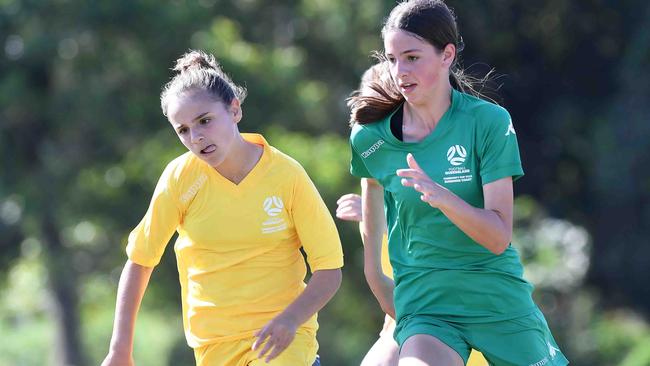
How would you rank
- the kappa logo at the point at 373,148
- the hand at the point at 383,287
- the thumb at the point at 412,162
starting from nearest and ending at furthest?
the thumb at the point at 412,162 → the kappa logo at the point at 373,148 → the hand at the point at 383,287

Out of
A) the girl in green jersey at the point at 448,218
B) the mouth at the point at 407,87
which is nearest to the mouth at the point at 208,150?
the girl in green jersey at the point at 448,218

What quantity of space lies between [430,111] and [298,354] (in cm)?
93

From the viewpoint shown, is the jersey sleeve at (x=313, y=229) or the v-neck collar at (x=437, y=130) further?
the jersey sleeve at (x=313, y=229)

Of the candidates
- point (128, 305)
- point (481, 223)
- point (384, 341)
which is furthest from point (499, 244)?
point (128, 305)

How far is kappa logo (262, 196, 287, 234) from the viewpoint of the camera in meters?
4.21

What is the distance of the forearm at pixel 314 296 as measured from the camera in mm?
4047

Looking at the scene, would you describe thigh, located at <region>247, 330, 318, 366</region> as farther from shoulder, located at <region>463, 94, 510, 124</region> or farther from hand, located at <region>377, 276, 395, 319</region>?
shoulder, located at <region>463, 94, 510, 124</region>

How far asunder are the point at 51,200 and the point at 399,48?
12816mm

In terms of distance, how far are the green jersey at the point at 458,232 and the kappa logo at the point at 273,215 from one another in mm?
451

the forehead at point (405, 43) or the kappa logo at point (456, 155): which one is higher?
the forehead at point (405, 43)

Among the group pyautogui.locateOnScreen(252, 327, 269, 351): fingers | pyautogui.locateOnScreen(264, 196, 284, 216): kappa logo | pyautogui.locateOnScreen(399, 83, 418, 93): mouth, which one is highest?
pyautogui.locateOnScreen(399, 83, 418, 93): mouth

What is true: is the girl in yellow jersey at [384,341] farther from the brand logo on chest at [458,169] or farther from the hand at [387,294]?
the brand logo on chest at [458,169]

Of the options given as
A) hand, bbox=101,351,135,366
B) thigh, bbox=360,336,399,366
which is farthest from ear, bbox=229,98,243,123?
thigh, bbox=360,336,399,366

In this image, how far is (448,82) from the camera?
4.00 meters
